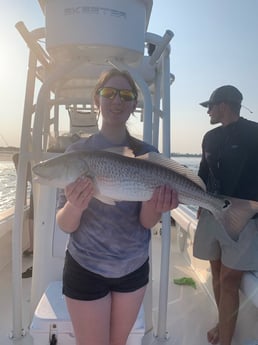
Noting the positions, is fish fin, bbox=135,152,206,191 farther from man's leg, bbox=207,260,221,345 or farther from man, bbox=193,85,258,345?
man's leg, bbox=207,260,221,345

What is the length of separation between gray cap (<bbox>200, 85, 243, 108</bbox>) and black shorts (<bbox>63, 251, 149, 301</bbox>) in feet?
6.66

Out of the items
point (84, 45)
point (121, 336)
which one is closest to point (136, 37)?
point (84, 45)

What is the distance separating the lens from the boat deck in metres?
3.16

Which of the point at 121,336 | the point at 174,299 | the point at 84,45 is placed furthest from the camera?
the point at 174,299

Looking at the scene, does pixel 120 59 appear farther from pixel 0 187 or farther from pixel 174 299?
pixel 0 187

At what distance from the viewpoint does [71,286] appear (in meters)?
1.75

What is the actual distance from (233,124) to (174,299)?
2.29 m

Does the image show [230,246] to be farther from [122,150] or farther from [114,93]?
[114,93]

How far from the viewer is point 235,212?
2123 millimetres

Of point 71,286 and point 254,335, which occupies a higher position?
point 71,286

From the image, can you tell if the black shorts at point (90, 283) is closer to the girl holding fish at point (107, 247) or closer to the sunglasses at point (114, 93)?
the girl holding fish at point (107, 247)

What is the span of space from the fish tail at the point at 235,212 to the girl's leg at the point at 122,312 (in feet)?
2.26

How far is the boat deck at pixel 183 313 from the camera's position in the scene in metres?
3.16

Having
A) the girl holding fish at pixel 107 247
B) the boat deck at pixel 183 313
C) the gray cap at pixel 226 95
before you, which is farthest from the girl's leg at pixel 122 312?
the gray cap at pixel 226 95
